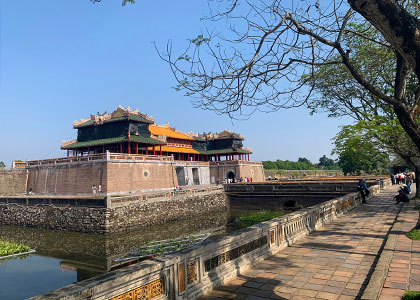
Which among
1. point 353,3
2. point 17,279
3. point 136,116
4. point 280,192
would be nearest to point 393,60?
point 353,3

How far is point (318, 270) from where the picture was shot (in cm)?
536

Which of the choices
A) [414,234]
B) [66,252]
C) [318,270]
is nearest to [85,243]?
[66,252]

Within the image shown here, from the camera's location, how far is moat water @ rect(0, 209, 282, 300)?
11.7m

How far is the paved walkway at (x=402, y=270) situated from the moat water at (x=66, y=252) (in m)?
11.2

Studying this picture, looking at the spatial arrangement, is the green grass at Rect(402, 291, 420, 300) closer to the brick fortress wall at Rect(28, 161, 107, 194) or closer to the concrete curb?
the concrete curb

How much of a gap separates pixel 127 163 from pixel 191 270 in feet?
81.2

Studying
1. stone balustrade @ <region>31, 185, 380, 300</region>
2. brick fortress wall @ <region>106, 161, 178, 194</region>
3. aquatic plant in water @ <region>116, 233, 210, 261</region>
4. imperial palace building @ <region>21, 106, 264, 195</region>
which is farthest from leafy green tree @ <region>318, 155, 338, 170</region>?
stone balustrade @ <region>31, 185, 380, 300</region>

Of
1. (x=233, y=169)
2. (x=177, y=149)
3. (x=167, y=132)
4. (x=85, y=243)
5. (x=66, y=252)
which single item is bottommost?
(x=66, y=252)

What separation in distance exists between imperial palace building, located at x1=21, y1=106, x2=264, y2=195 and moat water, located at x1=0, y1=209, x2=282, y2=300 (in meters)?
6.37

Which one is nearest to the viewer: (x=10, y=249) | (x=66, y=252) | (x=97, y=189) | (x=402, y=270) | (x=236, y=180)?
(x=402, y=270)

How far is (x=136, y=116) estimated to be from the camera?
33594 millimetres

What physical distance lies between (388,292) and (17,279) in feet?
44.7

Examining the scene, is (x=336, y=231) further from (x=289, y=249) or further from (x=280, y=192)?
(x=280, y=192)

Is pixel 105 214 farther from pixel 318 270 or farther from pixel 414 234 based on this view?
pixel 414 234
